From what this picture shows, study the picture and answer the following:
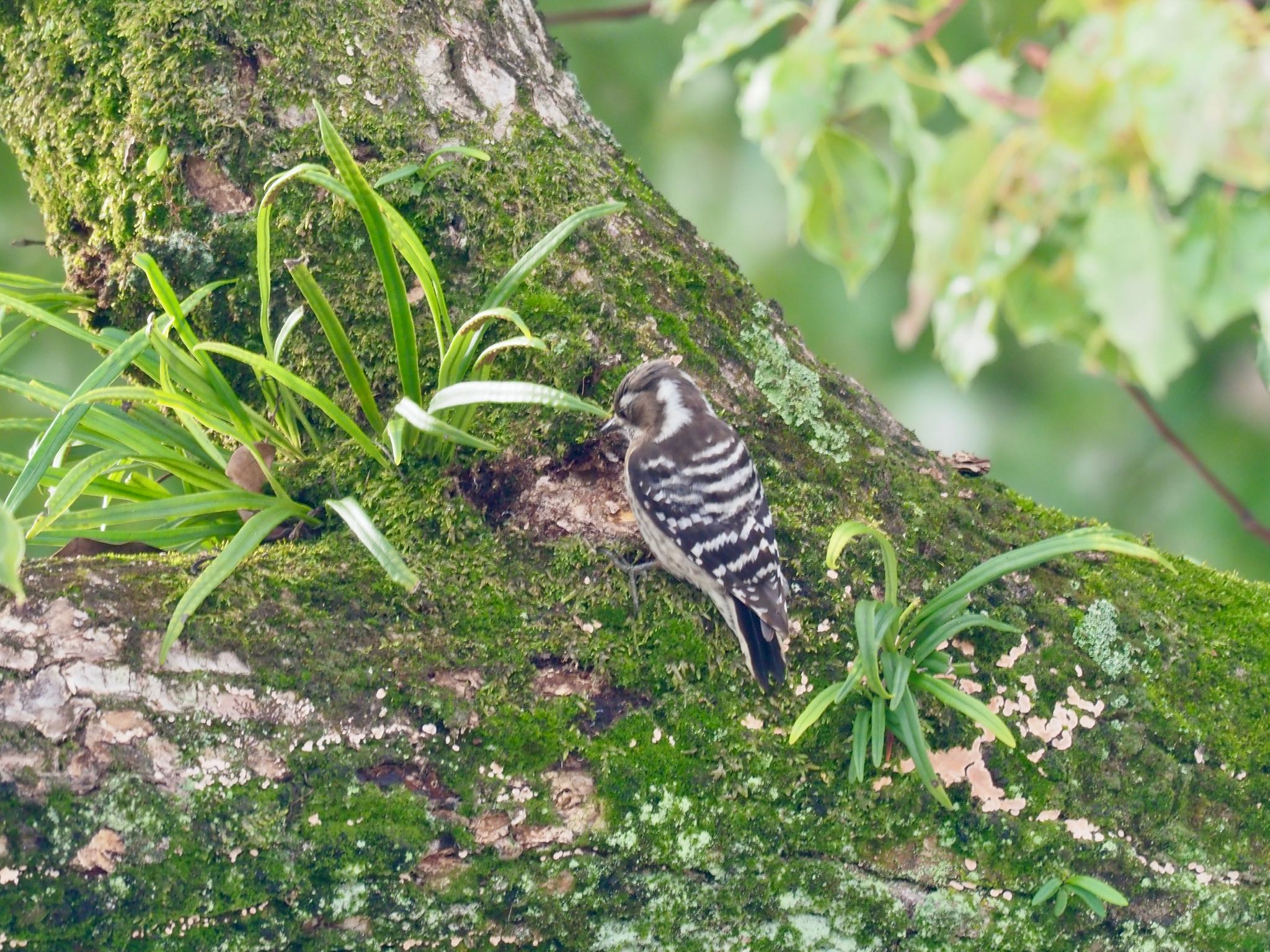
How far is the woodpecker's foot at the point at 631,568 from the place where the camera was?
242cm

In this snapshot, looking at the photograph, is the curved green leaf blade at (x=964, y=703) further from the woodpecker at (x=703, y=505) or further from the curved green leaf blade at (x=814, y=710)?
the woodpecker at (x=703, y=505)

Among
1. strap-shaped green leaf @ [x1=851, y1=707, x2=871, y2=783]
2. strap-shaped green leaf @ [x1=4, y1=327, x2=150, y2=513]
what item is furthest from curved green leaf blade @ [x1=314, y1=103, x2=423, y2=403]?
→ strap-shaped green leaf @ [x1=851, y1=707, x2=871, y2=783]

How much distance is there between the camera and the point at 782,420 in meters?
2.83

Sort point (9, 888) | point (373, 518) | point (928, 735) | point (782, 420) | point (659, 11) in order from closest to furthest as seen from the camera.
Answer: point (659, 11)
point (9, 888)
point (928, 735)
point (373, 518)
point (782, 420)

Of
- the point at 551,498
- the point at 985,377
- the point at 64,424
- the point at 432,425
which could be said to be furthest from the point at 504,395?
the point at 985,377

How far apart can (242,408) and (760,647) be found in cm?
144

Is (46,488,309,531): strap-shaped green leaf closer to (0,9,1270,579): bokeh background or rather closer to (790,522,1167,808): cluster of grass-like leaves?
(790,522,1167,808): cluster of grass-like leaves

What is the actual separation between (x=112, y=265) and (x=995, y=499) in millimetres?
2524

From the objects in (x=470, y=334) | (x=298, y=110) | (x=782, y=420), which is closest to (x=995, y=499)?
(x=782, y=420)

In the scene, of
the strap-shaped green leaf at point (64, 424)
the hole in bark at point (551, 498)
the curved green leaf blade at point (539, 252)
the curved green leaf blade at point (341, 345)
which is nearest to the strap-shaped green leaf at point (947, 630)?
the hole in bark at point (551, 498)

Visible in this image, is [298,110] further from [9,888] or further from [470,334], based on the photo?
[9,888]

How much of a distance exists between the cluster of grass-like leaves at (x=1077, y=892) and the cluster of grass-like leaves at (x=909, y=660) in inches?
11.9

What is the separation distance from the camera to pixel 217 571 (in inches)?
85.5

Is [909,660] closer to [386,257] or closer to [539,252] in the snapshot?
[539,252]
